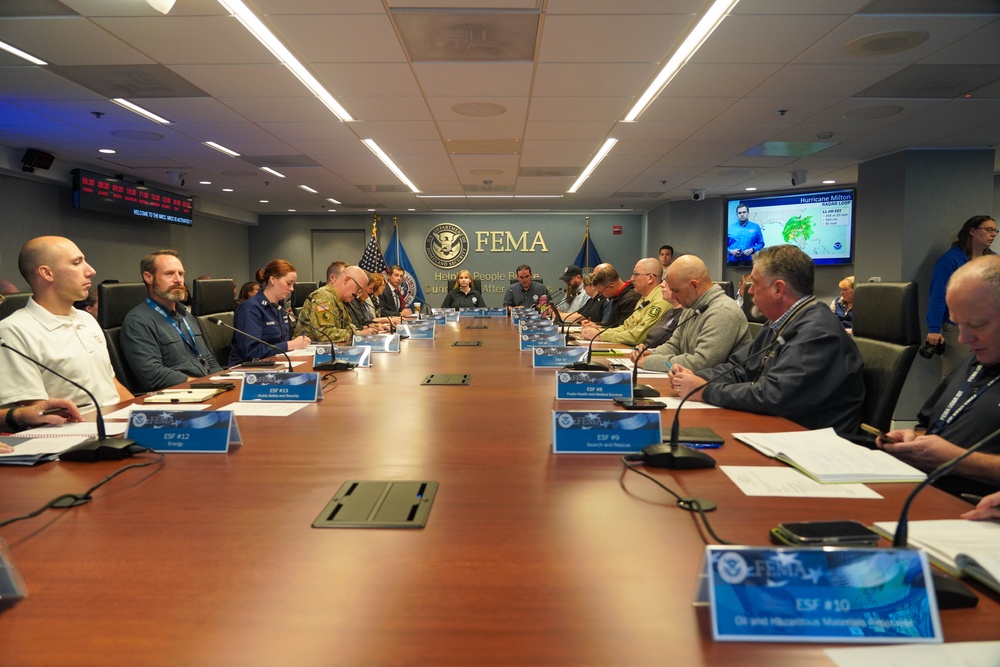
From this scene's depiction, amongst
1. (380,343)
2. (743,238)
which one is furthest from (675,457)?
(743,238)

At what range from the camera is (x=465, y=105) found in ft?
14.9

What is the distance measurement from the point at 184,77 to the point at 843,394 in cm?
408

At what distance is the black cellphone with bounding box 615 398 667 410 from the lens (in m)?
1.80

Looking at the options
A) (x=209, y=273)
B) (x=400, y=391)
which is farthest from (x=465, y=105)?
(x=209, y=273)

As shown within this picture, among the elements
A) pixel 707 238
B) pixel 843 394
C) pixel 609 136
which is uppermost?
pixel 609 136

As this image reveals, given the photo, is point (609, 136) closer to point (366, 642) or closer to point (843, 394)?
point (843, 394)

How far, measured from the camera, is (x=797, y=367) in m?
1.95

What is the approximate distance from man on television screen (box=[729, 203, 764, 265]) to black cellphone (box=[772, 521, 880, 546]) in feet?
29.7

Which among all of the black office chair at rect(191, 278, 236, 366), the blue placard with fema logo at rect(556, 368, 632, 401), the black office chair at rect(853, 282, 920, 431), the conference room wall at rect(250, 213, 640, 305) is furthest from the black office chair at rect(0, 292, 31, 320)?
the conference room wall at rect(250, 213, 640, 305)

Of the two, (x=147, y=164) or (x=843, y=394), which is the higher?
(x=147, y=164)

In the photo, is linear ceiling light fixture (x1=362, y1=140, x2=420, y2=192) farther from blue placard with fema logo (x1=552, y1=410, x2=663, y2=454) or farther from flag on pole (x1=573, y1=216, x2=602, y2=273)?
blue placard with fema logo (x1=552, y1=410, x2=663, y2=454)

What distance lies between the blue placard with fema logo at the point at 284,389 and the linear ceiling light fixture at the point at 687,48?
2.51 meters

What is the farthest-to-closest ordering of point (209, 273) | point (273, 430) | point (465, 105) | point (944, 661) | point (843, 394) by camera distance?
point (209, 273) → point (465, 105) → point (843, 394) → point (273, 430) → point (944, 661)

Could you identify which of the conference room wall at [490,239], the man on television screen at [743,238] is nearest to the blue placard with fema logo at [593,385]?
the man on television screen at [743,238]
